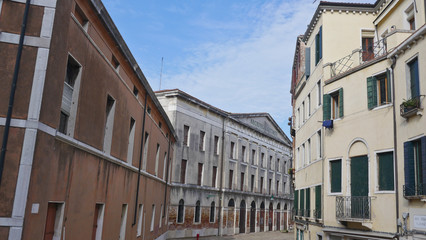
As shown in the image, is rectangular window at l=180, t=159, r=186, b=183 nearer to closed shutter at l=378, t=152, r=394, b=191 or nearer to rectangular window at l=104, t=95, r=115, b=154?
closed shutter at l=378, t=152, r=394, b=191

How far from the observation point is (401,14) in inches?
634

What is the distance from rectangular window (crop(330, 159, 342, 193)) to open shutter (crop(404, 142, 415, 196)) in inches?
151

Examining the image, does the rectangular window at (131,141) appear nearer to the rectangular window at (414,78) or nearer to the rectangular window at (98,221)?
the rectangular window at (98,221)

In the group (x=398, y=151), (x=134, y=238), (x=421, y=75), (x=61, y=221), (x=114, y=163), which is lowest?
(x=134, y=238)

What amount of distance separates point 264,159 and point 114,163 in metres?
35.5

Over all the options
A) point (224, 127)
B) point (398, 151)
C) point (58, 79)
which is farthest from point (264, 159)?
point (58, 79)

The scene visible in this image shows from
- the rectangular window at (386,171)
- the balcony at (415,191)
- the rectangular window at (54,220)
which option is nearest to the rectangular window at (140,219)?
the rectangular window at (54,220)

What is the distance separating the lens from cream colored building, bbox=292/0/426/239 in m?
12.5

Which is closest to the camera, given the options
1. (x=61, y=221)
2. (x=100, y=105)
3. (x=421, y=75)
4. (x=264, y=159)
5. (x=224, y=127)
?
(x=61, y=221)

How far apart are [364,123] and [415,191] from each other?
3.81 meters

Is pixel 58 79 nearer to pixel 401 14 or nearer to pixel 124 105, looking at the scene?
pixel 124 105

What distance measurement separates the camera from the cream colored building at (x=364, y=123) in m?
12.5

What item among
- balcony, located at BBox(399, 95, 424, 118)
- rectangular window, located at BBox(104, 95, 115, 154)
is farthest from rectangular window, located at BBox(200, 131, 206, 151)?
balcony, located at BBox(399, 95, 424, 118)

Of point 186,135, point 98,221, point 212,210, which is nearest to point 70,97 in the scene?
point 98,221
